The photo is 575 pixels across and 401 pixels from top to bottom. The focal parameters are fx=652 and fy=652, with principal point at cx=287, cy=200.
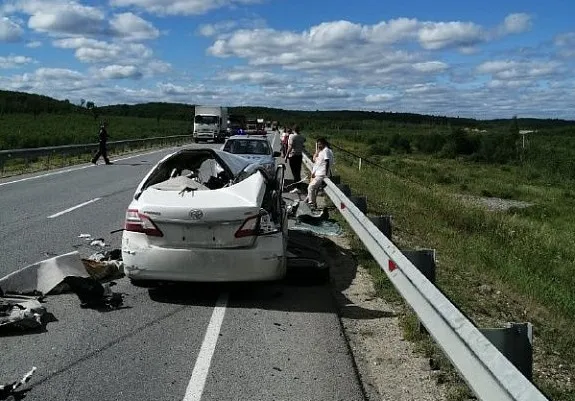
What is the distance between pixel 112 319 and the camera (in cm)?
604

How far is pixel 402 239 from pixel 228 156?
421 centimetres

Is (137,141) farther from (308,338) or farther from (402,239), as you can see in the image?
(308,338)

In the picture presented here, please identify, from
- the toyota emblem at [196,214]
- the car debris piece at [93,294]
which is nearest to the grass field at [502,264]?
the toyota emblem at [196,214]

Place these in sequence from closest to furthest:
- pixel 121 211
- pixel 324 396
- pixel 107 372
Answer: pixel 324 396 → pixel 107 372 → pixel 121 211

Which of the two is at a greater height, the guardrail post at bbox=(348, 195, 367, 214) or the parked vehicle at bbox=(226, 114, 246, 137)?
the parked vehicle at bbox=(226, 114, 246, 137)

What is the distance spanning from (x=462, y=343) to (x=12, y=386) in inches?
114

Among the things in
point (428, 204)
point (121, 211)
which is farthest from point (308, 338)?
point (428, 204)

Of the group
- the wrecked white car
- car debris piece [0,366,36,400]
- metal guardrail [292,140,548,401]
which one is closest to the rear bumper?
the wrecked white car

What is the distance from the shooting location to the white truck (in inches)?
2127

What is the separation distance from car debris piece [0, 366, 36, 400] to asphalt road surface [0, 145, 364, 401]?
6 cm

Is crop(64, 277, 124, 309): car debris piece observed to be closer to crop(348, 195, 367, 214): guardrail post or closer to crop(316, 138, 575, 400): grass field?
crop(316, 138, 575, 400): grass field

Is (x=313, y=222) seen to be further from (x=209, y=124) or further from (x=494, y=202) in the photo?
Result: (x=209, y=124)

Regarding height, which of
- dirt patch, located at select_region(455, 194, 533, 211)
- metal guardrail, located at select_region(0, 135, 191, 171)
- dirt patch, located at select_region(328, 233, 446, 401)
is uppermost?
metal guardrail, located at select_region(0, 135, 191, 171)

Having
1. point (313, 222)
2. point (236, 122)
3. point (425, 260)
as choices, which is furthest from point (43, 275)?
point (236, 122)
